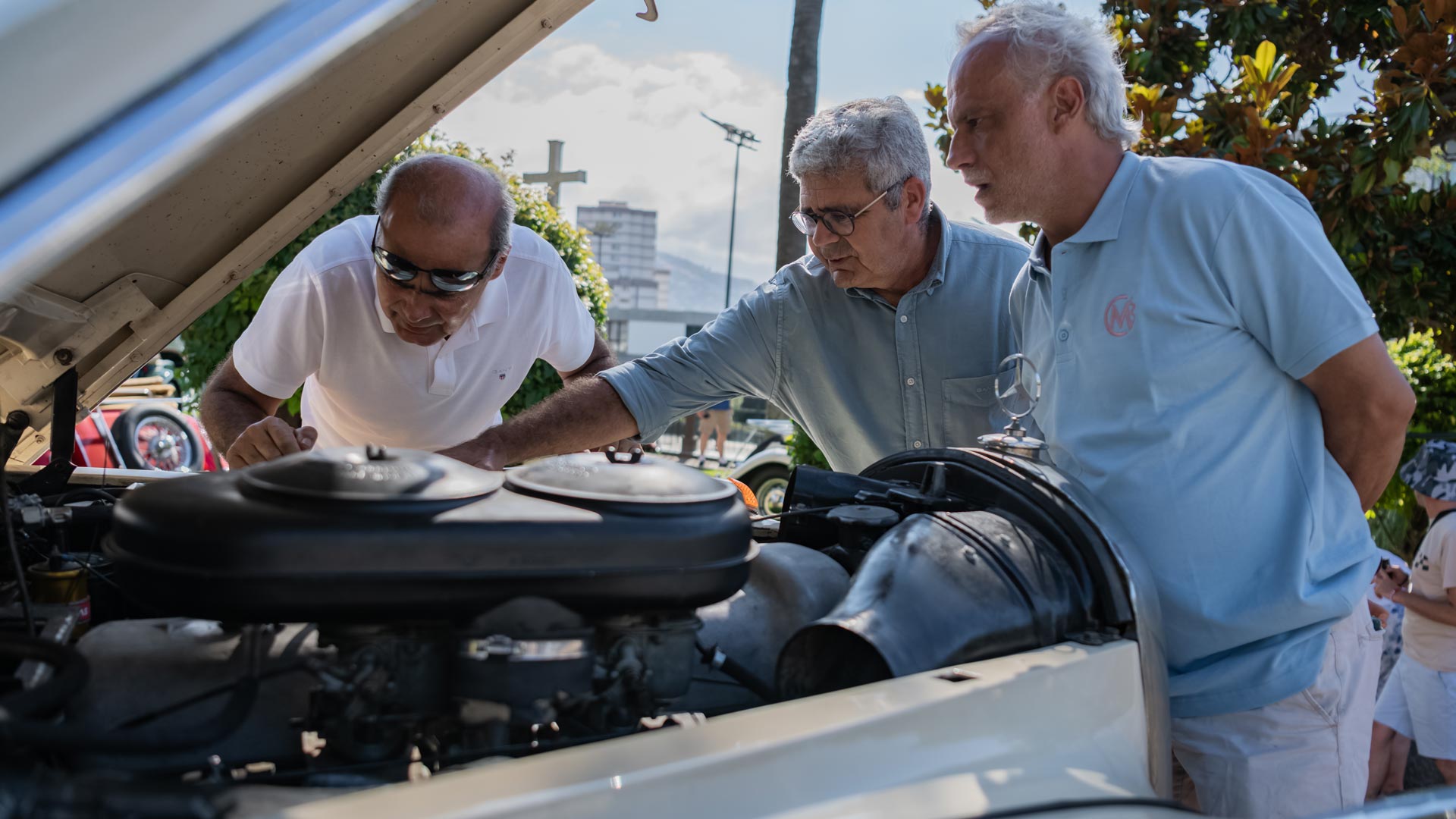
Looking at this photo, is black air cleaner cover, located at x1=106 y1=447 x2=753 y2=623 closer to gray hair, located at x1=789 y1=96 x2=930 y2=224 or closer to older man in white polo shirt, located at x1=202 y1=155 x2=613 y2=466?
older man in white polo shirt, located at x1=202 y1=155 x2=613 y2=466

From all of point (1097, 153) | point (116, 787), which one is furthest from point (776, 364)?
point (116, 787)

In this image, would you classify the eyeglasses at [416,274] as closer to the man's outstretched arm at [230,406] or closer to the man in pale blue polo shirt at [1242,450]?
the man's outstretched arm at [230,406]

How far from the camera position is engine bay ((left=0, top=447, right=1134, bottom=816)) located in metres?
1.15

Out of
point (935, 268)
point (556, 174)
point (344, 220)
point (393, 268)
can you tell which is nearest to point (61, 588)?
point (393, 268)

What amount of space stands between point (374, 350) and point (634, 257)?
84305mm

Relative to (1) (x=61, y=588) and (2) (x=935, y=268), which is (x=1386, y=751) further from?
(1) (x=61, y=588)

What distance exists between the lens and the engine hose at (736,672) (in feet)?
4.87

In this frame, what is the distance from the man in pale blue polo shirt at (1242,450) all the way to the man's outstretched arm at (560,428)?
1168 millimetres

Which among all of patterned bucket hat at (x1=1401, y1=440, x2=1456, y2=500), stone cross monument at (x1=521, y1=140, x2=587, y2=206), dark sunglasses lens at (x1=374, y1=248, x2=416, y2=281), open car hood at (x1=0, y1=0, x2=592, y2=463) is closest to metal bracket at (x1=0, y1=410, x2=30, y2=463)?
open car hood at (x1=0, y1=0, x2=592, y2=463)

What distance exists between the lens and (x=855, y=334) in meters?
2.71

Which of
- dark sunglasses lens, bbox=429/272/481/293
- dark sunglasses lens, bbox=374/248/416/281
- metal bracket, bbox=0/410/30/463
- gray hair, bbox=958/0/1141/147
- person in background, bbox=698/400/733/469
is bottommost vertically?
person in background, bbox=698/400/733/469

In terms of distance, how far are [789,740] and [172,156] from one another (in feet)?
2.78

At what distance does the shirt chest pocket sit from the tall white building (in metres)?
65.5

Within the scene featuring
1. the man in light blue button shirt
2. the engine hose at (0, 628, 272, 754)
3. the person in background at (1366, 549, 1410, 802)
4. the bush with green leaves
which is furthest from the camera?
the bush with green leaves
